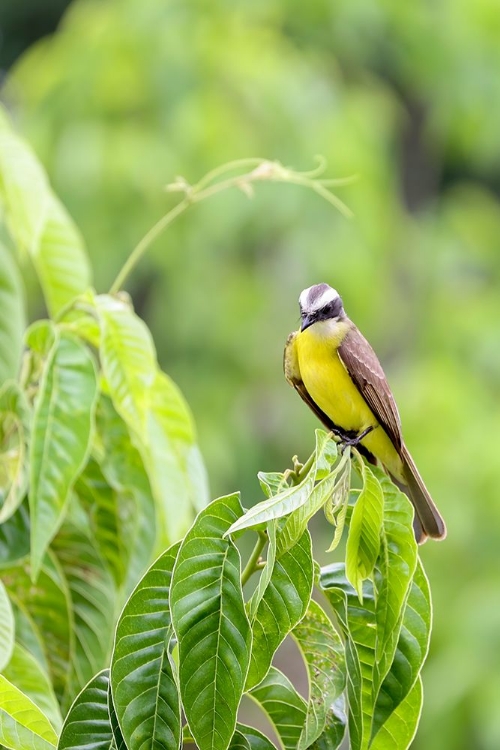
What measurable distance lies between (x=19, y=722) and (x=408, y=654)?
483 millimetres

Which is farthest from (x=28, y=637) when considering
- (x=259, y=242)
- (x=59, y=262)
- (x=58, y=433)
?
(x=259, y=242)

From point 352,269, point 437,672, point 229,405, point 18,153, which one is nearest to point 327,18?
point 352,269

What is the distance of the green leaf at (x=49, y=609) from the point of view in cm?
179

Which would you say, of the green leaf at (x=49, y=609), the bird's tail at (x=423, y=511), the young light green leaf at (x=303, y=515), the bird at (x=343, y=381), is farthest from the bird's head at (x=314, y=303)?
the young light green leaf at (x=303, y=515)

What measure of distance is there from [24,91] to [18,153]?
6.55m

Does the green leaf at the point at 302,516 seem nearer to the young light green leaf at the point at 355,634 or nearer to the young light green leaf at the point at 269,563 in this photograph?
the young light green leaf at the point at 269,563

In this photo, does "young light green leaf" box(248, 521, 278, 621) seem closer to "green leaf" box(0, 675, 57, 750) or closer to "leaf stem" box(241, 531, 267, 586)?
"leaf stem" box(241, 531, 267, 586)

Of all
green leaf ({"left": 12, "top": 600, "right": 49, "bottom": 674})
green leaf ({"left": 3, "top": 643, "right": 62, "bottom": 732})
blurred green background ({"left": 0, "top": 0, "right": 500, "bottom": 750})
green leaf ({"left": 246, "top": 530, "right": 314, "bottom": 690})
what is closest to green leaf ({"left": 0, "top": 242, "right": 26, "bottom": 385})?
green leaf ({"left": 12, "top": 600, "right": 49, "bottom": 674})

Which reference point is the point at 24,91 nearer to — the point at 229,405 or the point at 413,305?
the point at 229,405

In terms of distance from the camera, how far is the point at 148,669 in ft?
4.08

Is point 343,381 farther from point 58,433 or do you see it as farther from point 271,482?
point 271,482

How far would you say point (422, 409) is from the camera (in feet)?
24.2

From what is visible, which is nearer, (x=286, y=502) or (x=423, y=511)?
(x=286, y=502)

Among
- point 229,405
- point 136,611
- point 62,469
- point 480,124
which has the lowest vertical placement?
point 136,611
